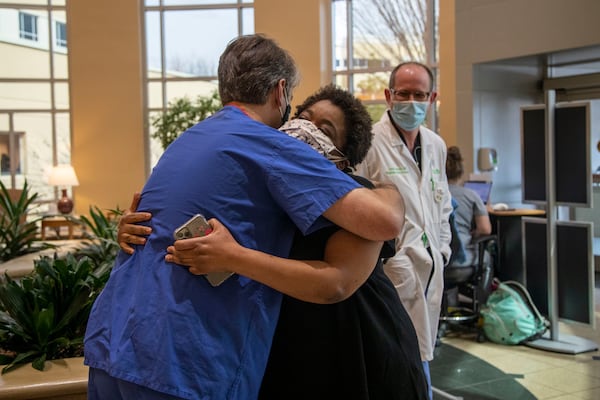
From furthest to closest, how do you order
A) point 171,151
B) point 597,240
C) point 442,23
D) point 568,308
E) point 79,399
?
point 442,23, point 597,240, point 568,308, point 79,399, point 171,151

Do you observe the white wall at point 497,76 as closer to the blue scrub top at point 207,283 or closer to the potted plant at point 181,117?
the potted plant at point 181,117

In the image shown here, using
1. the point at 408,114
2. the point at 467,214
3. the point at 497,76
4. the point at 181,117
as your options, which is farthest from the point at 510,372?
the point at 181,117

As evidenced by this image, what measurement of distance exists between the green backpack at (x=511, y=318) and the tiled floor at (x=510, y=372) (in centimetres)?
9

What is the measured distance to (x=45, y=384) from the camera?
2.18m

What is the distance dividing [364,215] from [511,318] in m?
4.41

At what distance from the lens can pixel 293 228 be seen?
52.8 inches

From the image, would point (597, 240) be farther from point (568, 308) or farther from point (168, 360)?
point (168, 360)

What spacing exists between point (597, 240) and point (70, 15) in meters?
10.3

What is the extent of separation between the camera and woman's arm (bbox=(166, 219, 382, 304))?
1.21 metres

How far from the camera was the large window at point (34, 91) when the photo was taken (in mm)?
13273

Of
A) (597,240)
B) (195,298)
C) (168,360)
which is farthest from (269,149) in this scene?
(597,240)

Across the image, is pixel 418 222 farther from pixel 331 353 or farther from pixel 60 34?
pixel 60 34

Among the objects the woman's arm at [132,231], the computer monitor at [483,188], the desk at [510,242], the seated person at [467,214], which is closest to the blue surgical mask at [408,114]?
the woman's arm at [132,231]

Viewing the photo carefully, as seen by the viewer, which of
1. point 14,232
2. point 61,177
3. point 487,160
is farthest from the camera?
point 61,177
